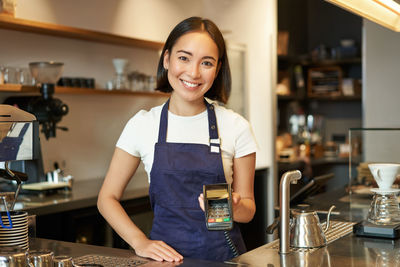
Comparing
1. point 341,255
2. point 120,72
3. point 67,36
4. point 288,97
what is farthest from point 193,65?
point 288,97

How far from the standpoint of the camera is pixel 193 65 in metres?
2.00

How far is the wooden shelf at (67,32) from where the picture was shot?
3.40 metres

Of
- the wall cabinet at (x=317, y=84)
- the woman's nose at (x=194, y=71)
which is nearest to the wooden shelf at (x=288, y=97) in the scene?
the wall cabinet at (x=317, y=84)

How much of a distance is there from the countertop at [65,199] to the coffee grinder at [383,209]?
1.69 m

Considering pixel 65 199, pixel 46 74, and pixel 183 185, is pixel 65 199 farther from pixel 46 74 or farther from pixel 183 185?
pixel 183 185

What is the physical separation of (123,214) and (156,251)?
0.77ft

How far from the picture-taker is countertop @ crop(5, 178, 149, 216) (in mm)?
3062

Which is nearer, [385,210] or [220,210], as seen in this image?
[220,210]

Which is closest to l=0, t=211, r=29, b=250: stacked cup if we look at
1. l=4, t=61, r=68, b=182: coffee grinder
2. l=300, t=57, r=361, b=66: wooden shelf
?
l=4, t=61, r=68, b=182: coffee grinder

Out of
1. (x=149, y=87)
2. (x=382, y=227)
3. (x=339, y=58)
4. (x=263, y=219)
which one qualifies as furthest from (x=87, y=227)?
(x=339, y=58)

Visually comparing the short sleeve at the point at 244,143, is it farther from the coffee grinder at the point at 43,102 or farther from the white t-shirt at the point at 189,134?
the coffee grinder at the point at 43,102

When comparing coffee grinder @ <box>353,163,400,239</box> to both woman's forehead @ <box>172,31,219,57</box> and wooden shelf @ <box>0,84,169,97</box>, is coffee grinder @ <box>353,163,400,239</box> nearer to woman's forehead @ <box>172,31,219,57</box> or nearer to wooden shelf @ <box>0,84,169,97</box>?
woman's forehead @ <box>172,31,219,57</box>

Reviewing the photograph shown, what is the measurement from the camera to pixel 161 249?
1.84 m

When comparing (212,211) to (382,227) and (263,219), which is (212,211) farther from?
(263,219)
